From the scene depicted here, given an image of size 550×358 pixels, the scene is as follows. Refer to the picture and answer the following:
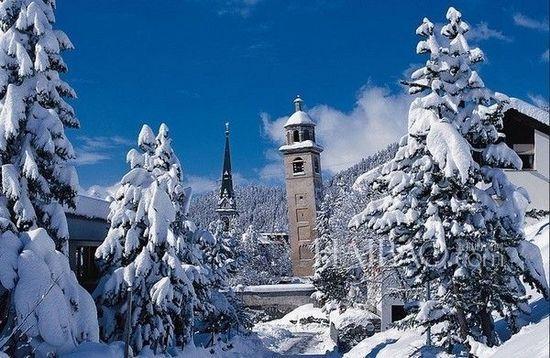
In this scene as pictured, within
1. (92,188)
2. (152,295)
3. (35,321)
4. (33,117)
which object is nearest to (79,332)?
(35,321)

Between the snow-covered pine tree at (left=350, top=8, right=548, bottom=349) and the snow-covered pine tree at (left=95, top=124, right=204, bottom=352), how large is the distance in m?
8.21

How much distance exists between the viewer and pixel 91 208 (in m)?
23.3

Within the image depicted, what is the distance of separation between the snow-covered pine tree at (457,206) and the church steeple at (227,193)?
2837 inches

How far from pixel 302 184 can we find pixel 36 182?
6538 centimetres

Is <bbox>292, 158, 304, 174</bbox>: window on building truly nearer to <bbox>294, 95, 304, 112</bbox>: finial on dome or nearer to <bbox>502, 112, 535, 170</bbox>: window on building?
<bbox>294, 95, 304, 112</bbox>: finial on dome

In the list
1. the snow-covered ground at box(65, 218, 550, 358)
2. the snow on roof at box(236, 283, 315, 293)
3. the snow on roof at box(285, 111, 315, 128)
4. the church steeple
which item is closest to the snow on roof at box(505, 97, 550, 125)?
the snow-covered ground at box(65, 218, 550, 358)

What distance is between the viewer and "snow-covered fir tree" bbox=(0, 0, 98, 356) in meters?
13.0

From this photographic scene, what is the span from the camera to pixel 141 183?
71.6 ft

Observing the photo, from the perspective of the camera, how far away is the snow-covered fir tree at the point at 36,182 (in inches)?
512

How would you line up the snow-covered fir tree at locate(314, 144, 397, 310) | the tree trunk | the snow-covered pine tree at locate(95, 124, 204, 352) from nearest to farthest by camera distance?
the tree trunk
the snow-covered pine tree at locate(95, 124, 204, 352)
the snow-covered fir tree at locate(314, 144, 397, 310)

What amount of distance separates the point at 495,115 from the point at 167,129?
15.4 meters

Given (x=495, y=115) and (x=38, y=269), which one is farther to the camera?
(x=495, y=115)

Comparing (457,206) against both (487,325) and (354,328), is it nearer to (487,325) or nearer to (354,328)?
(487,325)

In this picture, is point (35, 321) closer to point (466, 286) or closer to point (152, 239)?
point (152, 239)
